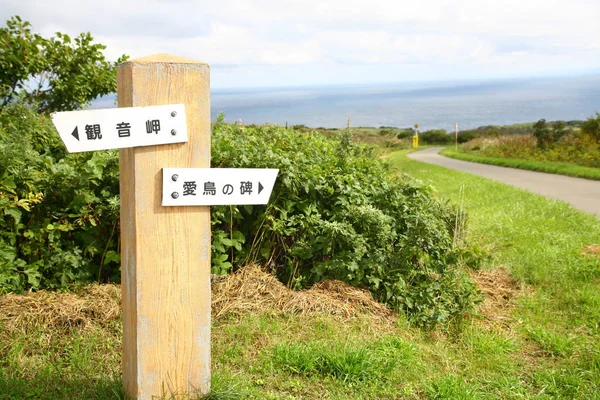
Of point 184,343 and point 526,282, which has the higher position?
point 184,343

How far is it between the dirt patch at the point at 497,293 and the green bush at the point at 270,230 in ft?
0.84

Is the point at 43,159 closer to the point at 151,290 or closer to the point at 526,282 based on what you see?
the point at 151,290

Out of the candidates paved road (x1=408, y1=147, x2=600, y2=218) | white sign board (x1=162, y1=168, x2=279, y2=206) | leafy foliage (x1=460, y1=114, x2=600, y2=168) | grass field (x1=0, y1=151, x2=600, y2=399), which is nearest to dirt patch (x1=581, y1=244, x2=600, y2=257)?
grass field (x1=0, y1=151, x2=600, y2=399)

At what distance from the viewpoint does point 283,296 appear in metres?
4.27

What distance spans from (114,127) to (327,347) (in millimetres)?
1935

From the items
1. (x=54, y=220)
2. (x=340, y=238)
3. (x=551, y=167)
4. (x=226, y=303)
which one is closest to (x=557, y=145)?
(x=551, y=167)

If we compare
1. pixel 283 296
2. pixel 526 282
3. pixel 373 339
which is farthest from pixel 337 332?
pixel 526 282

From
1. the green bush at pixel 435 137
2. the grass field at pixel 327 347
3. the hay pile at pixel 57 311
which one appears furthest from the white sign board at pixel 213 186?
the green bush at pixel 435 137

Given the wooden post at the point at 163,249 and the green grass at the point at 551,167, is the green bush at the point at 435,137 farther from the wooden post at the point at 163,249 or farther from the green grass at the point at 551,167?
the wooden post at the point at 163,249

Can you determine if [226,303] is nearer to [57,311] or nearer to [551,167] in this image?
[57,311]

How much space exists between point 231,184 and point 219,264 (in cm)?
185

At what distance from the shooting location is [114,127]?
2.49 metres

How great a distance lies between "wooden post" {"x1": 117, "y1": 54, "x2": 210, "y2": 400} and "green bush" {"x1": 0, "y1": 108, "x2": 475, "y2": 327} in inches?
63.0

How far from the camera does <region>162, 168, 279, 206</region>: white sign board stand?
2.59 meters
